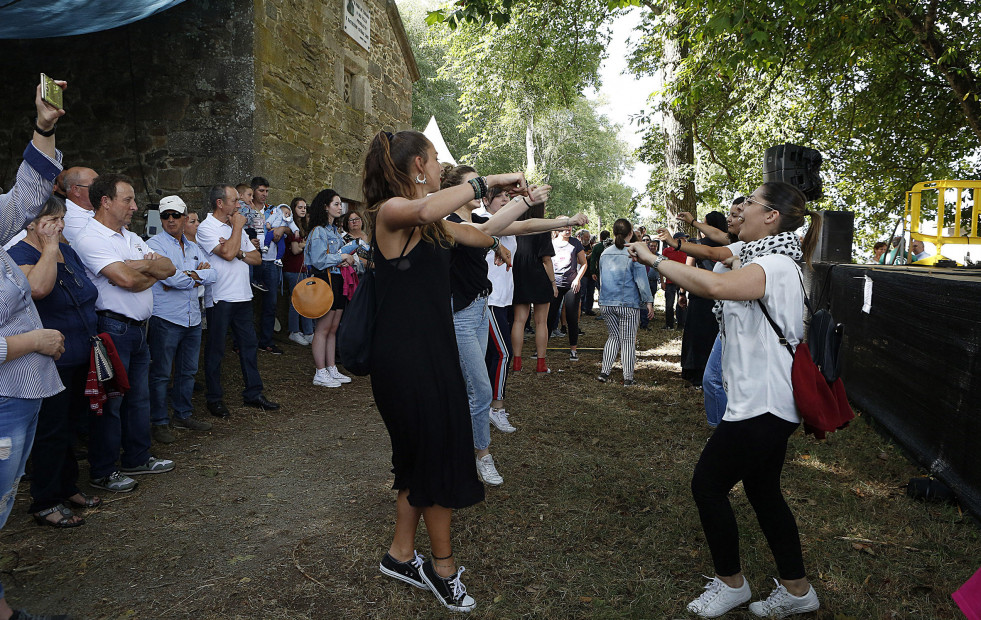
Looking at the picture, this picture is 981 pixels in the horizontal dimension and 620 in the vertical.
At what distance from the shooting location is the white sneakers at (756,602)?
269 cm

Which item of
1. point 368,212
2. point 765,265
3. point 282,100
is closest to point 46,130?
point 368,212

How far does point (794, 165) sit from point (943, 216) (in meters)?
7.37

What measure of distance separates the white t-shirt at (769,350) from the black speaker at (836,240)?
255 inches

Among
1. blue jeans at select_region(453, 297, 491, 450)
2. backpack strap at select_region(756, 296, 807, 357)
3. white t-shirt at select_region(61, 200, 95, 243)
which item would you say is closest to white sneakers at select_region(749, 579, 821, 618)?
backpack strap at select_region(756, 296, 807, 357)

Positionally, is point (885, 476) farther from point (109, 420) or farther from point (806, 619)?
point (109, 420)

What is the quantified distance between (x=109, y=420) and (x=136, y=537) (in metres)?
0.97

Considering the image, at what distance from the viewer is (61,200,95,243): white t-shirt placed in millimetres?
3942

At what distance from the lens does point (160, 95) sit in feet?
28.0

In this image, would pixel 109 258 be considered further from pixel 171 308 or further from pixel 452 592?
pixel 452 592

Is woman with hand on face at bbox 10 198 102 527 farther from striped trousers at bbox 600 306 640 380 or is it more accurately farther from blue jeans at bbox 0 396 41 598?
striped trousers at bbox 600 306 640 380

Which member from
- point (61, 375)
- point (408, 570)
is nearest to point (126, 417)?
point (61, 375)

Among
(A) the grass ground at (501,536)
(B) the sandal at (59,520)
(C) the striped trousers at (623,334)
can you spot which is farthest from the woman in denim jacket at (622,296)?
(B) the sandal at (59,520)

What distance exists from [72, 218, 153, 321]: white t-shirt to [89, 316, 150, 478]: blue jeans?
11 cm

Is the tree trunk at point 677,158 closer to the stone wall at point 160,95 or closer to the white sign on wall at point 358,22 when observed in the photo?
the white sign on wall at point 358,22
